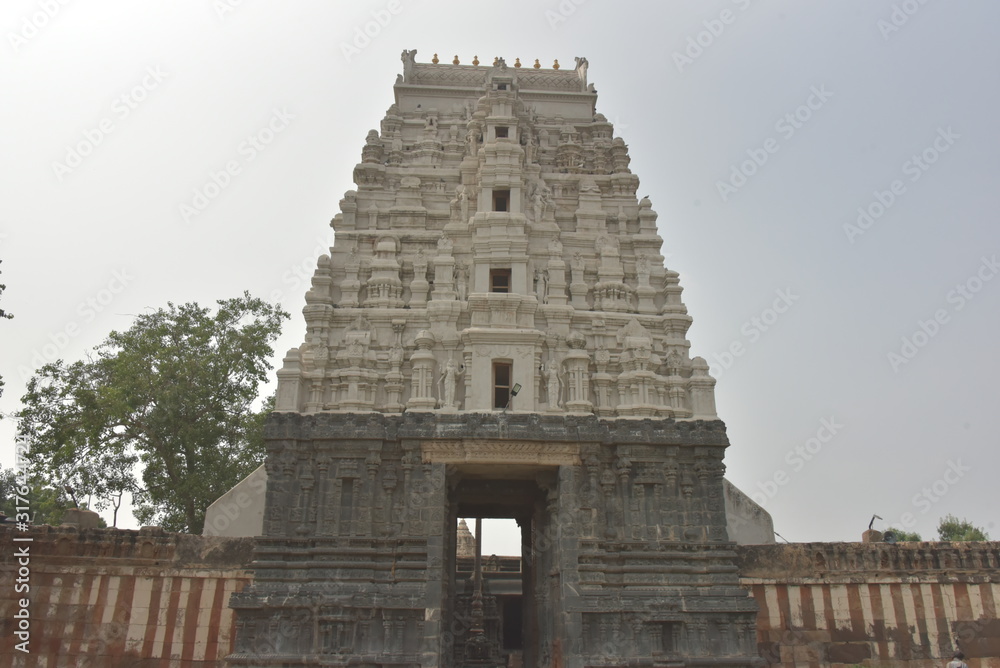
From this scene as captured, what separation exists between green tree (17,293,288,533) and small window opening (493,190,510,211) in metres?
11.2

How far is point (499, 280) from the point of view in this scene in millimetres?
18016

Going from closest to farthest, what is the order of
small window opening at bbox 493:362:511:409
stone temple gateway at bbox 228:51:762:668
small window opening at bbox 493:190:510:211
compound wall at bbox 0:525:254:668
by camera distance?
stone temple gateway at bbox 228:51:762:668 < compound wall at bbox 0:525:254:668 < small window opening at bbox 493:362:511:409 < small window opening at bbox 493:190:510:211

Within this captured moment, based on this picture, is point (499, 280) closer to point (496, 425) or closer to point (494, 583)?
point (496, 425)

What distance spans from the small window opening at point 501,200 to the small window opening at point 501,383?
178 inches

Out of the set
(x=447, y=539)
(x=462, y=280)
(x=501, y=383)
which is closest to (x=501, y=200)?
(x=462, y=280)

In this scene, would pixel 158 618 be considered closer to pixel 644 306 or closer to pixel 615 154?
pixel 644 306

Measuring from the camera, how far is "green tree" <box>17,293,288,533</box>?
2241 centimetres

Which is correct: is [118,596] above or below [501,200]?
below

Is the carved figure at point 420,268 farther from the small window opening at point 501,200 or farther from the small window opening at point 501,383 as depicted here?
the small window opening at point 501,383

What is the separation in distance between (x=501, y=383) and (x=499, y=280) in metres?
2.82

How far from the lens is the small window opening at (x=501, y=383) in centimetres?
1647

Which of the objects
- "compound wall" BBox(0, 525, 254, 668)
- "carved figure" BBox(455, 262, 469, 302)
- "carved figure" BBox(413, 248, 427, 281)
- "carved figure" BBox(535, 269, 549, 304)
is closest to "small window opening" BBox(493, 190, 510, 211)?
"carved figure" BBox(455, 262, 469, 302)

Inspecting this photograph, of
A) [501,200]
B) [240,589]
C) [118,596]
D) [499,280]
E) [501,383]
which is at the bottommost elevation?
[118,596]

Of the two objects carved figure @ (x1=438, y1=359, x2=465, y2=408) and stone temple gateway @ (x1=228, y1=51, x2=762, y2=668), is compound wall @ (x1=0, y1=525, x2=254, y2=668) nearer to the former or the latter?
stone temple gateway @ (x1=228, y1=51, x2=762, y2=668)
